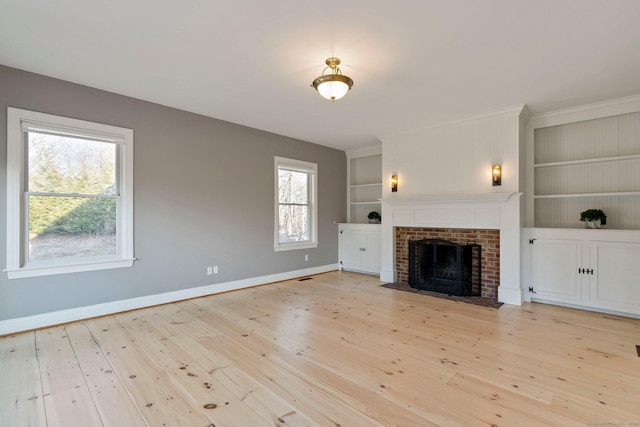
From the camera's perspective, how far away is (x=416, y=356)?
2756mm

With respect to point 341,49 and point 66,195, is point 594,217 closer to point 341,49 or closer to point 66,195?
point 341,49

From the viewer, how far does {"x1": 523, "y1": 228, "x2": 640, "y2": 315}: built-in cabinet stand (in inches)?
148

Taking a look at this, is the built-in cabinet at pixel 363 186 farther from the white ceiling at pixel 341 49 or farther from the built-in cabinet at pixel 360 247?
the white ceiling at pixel 341 49

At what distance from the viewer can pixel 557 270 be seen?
422cm

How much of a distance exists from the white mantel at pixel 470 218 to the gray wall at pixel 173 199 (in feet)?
6.15

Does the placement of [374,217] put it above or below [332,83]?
below

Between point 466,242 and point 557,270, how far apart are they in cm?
121

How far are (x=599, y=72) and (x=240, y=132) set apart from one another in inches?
188

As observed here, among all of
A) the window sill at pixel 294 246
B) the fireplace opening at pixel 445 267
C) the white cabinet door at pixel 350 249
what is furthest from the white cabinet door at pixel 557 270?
the window sill at pixel 294 246

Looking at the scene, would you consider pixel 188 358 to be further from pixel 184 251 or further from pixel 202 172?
pixel 202 172

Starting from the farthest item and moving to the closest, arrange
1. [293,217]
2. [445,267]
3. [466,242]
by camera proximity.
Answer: [293,217]
[445,267]
[466,242]

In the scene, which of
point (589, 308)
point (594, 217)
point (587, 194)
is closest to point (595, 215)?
point (594, 217)

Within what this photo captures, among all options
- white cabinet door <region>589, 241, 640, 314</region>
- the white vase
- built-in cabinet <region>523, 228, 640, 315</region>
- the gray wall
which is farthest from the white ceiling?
white cabinet door <region>589, 241, 640, 314</region>

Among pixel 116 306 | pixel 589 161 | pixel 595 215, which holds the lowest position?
pixel 116 306
